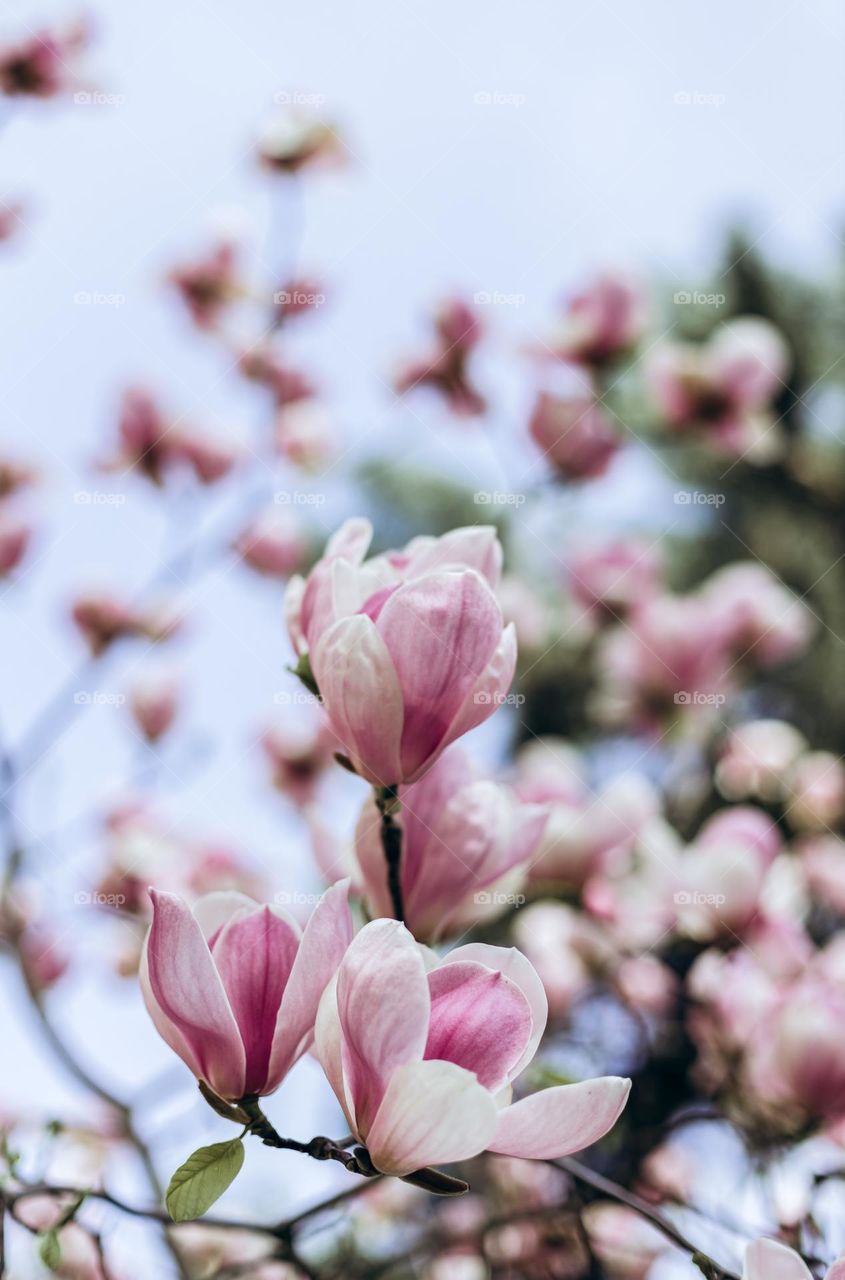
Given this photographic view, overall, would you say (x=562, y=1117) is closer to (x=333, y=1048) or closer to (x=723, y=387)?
(x=333, y=1048)

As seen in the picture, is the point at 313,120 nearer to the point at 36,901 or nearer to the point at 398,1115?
the point at 36,901

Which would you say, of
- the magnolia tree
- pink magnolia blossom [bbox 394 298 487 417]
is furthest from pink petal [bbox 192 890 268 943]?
pink magnolia blossom [bbox 394 298 487 417]

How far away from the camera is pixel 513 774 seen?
1575 mm

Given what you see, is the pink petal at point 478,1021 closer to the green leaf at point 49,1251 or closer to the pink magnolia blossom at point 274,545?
the green leaf at point 49,1251

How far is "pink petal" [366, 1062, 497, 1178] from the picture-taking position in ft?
1.00

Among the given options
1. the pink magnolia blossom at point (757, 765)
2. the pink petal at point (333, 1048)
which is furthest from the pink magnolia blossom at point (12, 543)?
the pink petal at point (333, 1048)

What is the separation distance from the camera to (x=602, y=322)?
1.46 m

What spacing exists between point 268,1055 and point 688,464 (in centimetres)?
447

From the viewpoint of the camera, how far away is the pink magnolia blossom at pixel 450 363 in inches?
61.8

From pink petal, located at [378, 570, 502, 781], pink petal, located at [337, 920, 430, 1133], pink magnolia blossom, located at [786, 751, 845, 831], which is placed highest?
pink petal, located at [378, 570, 502, 781]

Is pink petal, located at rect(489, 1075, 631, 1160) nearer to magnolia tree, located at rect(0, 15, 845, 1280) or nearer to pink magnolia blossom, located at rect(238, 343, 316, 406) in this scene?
magnolia tree, located at rect(0, 15, 845, 1280)

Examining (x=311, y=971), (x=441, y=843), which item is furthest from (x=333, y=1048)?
(x=441, y=843)

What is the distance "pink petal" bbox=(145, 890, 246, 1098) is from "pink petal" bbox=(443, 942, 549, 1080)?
77 millimetres

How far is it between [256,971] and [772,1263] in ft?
0.60
